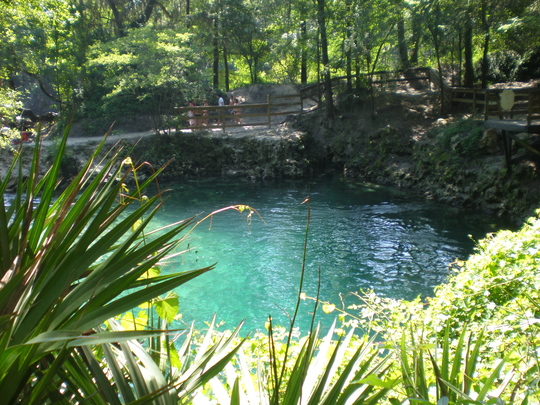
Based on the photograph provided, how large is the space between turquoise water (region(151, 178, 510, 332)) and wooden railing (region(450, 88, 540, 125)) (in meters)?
2.96

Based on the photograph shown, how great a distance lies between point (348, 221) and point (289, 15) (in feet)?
42.5

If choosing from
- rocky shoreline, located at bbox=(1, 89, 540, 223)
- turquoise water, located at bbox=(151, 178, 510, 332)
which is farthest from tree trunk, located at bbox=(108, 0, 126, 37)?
turquoise water, located at bbox=(151, 178, 510, 332)

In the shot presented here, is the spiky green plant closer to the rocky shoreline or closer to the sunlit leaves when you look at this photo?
the sunlit leaves

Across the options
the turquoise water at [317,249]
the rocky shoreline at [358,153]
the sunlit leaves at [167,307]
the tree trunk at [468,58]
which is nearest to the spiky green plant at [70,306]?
the sunlit leaves at [167,307]

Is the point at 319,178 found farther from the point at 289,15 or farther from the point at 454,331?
the point at 454,331

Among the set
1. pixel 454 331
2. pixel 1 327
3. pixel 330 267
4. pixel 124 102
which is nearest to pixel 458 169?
pixel 330 267

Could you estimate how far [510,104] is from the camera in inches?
464

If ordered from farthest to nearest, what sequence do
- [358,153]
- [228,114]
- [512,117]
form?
1. [228,114]
2. [358,153]
3. [512,117]

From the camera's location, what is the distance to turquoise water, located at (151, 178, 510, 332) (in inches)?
304

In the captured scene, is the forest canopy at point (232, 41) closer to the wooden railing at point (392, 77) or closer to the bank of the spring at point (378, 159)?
the wooden railing at point (392, 77)

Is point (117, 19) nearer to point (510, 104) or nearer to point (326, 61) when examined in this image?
point (326, 61)

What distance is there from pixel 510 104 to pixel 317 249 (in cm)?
683

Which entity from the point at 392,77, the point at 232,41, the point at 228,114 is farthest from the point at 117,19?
the point at 392,77

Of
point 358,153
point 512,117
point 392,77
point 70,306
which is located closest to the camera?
point 70,306
